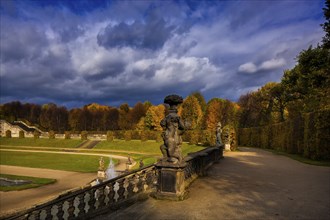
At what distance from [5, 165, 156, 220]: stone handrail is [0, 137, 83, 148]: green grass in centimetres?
4863

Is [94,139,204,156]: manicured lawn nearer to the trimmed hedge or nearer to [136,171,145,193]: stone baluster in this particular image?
the trimmed hedge

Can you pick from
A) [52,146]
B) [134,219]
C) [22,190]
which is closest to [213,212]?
[134,219]

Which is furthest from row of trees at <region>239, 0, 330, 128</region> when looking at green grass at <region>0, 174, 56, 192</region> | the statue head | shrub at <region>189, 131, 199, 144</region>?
green grass at <region>0, 174, 56, 192</region>

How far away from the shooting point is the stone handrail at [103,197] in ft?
22.1

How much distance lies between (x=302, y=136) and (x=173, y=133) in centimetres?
2101

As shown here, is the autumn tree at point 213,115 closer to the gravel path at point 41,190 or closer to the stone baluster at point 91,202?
the gravel path at point 41,190

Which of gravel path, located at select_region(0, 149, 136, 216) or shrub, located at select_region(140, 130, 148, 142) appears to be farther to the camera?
shrub, located at select_region(140, 130, 148, 142)

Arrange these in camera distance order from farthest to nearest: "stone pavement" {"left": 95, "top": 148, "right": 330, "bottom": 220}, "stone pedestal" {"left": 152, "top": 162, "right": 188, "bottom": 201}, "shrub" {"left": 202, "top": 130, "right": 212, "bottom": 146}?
"shrub" {"left": 202, "top": 130, "right": 212, "bottom": 146} → "stone pedestal" {"left": 152, "top": 162, "right": 188, "bottom": 201} → "stone pavement" {"left": 95, "top": 148, "right": 330, "bottom": 220}

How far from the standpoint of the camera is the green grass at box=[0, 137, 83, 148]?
54.9 m

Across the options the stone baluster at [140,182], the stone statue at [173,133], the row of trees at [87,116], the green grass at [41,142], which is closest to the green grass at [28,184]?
the stone baluster at [140,182]

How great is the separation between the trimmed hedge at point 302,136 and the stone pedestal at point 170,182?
1602 cm

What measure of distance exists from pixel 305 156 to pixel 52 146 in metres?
48.7

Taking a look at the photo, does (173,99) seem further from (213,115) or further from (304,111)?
(213,115)

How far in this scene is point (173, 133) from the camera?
745cm
